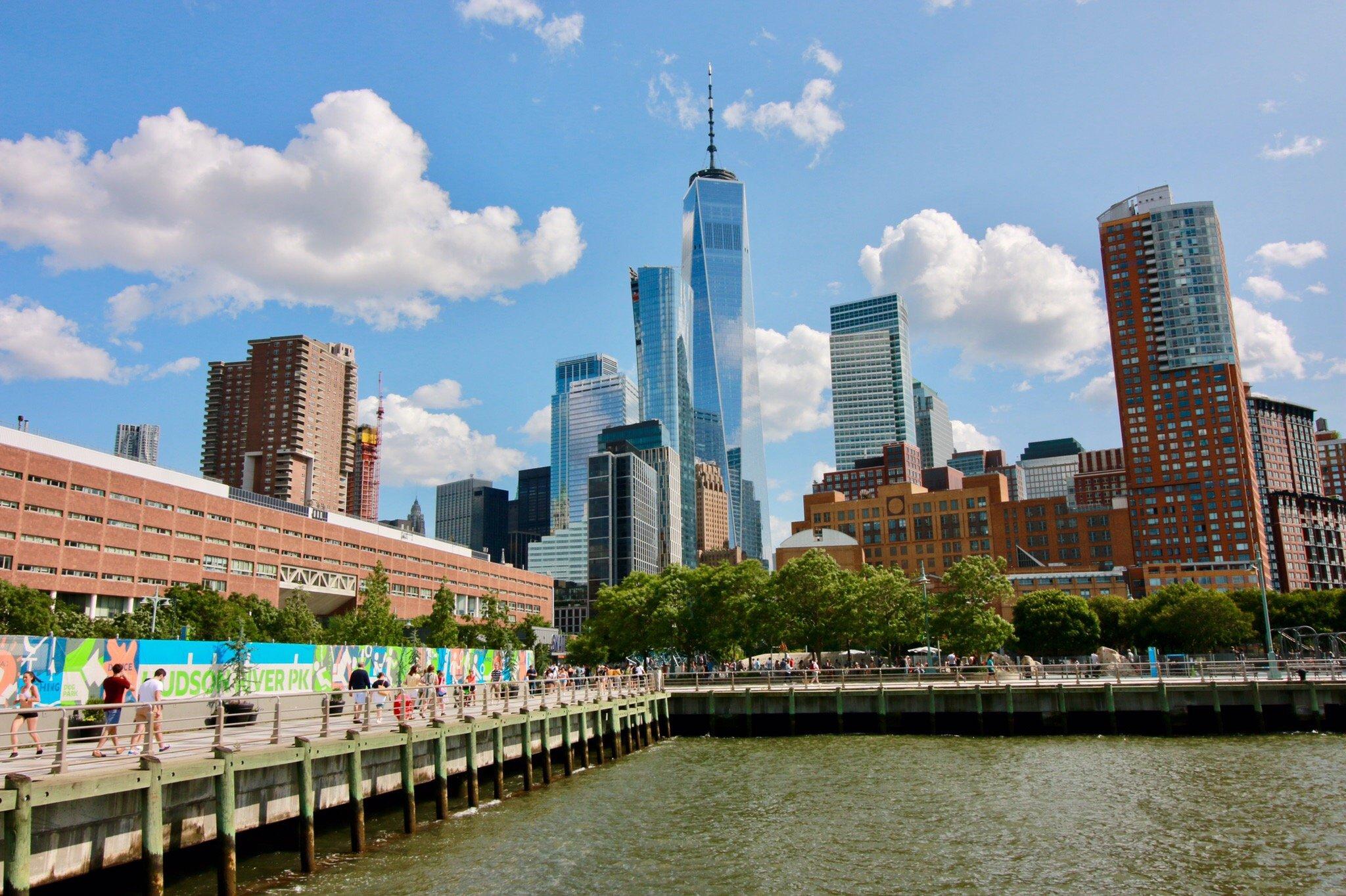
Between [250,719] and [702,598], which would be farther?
[702,598]

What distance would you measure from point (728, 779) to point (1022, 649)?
289 feet

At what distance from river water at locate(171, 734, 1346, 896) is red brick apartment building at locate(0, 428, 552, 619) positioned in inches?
2996

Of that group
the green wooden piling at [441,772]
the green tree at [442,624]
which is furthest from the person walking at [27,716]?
the green tree at [442,624]

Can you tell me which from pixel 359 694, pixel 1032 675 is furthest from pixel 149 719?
pixel 1032 675

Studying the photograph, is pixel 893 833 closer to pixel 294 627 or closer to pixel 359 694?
pixel 359 694

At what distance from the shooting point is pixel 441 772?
93.5 ft

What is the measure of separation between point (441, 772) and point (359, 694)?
3.85m

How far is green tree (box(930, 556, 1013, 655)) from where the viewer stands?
7594 centimetres

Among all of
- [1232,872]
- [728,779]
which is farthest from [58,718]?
[1232,872]

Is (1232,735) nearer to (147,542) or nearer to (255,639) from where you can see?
(255,639)

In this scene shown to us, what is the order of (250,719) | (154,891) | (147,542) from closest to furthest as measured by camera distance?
1. (154,891)
2. (250,719)
3. (147,542)

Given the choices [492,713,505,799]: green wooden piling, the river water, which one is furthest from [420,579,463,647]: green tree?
[492,713,505,799]: green wooden piling

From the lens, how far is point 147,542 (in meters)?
103

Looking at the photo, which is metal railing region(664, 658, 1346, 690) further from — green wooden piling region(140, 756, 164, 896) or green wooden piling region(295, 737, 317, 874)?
green wooden piling region(140, 756, 164, 896)
